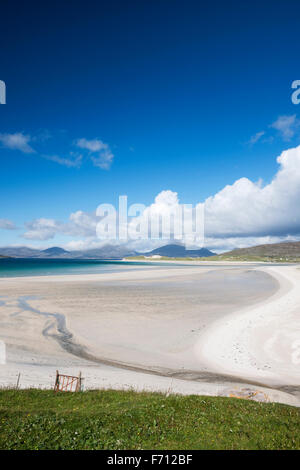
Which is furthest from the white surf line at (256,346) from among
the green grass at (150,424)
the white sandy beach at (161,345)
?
the green grass at (150,424)

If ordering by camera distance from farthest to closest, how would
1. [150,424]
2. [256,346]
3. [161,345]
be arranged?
[161,345] → [256,346] → [150,424]

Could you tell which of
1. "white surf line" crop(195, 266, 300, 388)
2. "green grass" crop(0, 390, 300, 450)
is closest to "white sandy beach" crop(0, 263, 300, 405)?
"white surf line" crop(195, 266, 300, 388)

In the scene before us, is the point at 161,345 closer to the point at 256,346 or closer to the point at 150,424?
the point at 256,346

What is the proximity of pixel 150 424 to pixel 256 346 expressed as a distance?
49.1ft

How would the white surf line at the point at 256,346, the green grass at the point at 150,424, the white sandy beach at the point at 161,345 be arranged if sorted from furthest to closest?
the white surf line at the point at 256,346, the white sandy beach at the point at 161,345, the green grass at the point at 150,424

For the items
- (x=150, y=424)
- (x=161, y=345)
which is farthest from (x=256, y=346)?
(x=150, y=424)

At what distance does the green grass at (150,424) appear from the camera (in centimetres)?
816

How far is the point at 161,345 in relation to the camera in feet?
71.5

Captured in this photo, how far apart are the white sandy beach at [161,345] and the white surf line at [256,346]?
7cm

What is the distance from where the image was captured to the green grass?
26.8 ft

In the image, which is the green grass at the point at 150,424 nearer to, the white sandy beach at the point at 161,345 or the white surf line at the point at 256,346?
the white sandy beach at the point at 161,345

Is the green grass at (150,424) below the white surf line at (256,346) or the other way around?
the other way around

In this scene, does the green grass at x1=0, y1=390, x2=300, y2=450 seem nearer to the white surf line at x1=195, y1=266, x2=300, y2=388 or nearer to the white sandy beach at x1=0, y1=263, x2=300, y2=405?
the white sandy beach at x1=0, y1=263, x2=300, y2=405
